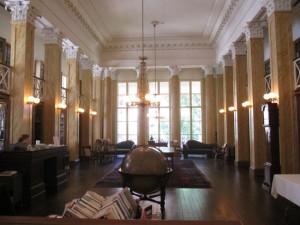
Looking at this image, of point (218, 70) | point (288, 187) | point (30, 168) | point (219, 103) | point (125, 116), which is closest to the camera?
point (288, 187)

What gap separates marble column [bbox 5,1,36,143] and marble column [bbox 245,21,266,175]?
759cm

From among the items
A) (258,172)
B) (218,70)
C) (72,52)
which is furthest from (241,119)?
(72,52)

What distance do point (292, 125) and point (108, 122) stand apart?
12584mm

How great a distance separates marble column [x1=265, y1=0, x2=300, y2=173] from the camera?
768 centimetres

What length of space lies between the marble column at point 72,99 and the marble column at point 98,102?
3.89 m

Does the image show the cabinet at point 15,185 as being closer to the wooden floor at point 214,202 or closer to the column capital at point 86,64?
the wooden floor at point 214,202

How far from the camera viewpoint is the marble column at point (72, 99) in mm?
12727

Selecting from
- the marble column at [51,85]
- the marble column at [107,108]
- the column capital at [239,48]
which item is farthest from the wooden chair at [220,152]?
the marble column at [51,85]

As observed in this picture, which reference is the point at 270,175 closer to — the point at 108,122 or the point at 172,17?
the point at 172,17

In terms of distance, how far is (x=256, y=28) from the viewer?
10148 millimetres

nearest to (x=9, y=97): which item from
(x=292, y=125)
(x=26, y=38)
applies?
(x=26, y=38)

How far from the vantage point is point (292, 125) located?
7746 mm

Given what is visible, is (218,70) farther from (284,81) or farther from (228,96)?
(284,81)

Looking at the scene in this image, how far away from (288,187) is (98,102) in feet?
45.3
